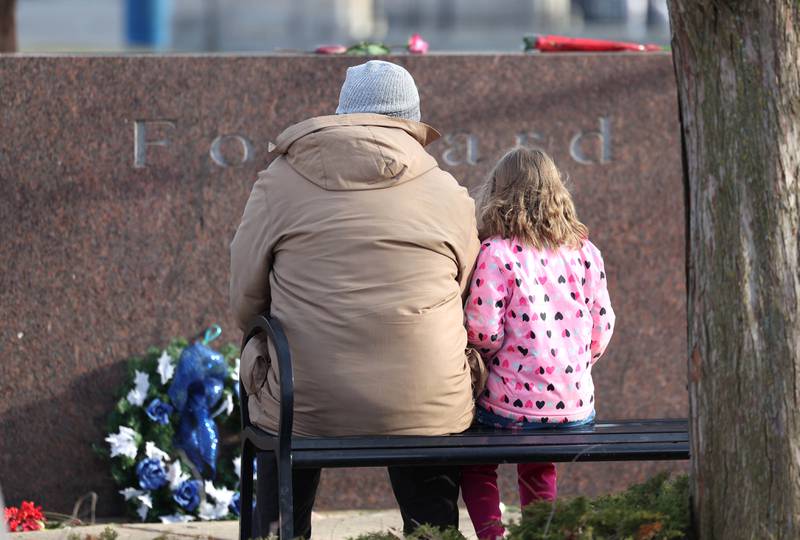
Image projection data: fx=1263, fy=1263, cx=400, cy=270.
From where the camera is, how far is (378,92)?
3617 millimetres

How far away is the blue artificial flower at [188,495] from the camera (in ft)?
16.3

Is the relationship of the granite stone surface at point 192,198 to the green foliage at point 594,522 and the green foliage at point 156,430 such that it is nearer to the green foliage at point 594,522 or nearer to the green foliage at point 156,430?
the green foliage at point 156,430

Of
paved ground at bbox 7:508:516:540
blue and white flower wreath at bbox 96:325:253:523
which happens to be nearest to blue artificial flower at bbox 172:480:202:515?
blue and white flower wreath at bbox 96:325:253:523

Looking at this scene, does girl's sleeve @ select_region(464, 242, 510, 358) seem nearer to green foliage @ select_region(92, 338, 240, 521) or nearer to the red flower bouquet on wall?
green foliage @ select_region(92, 338, 240, 521)

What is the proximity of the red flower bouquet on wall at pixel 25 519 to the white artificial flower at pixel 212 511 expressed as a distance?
0.61 metres

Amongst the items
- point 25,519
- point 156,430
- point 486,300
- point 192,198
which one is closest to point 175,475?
point 156,430

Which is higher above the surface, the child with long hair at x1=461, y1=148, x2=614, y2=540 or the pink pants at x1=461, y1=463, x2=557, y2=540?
the child with long hair at x1=461, y1=148, x2=614, y2=540

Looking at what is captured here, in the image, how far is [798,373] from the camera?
9.07ft

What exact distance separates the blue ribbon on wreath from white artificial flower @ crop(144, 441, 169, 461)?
8cm

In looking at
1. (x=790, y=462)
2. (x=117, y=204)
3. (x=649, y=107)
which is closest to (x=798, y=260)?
(x=790, y=462)

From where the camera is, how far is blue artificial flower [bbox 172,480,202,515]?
16.3 feet

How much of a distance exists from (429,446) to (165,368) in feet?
6.80

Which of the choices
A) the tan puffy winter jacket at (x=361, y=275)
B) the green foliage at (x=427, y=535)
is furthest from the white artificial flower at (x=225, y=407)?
the green foliage at (x=427, y=535)

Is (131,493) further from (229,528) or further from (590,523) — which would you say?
(590,523)
